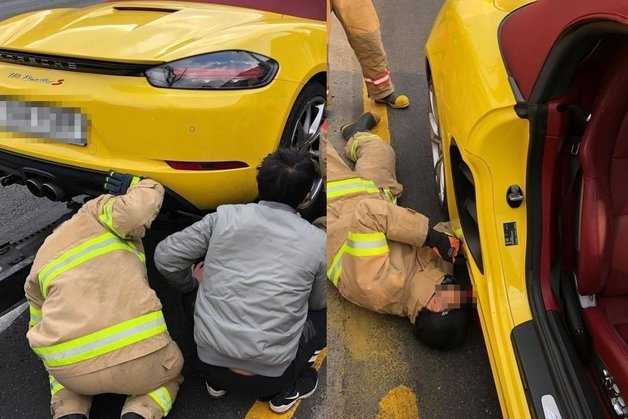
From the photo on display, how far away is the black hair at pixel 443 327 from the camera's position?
7.75ft

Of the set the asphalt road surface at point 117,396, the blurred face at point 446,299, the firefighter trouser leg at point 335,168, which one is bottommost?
the asphalt road surface at point 117,396

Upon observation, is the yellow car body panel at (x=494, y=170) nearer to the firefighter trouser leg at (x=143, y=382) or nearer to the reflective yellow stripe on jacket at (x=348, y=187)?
the reflective yellow stripe on jacket at (x=348, y=187)

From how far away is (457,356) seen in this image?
2445 millimetres

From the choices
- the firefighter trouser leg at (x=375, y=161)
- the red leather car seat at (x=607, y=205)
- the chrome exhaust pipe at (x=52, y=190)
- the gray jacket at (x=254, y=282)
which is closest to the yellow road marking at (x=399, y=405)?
the gray jacket at (x=254, y=282)

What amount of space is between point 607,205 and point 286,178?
42.7 inches

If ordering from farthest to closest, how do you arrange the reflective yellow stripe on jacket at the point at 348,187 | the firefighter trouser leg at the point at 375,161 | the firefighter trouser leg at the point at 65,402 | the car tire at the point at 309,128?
1. the firefighter trouser leg at the point at 375,161
2. the reflective yellow stripe on jacket at the point at 348,187
3. the car tire at the point at 309,128
4. the firefighter trouser leg at the point at 65,402

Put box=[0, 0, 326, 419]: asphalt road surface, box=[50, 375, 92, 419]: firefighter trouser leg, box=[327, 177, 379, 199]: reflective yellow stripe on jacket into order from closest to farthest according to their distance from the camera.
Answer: box=[50, 375, 92, 419]: firefighter trouser leg → box=[0, 0, 326, 419]: asphalt road surface → box=[327, 177, 379, 199]: reflective yellow stripe on jacket

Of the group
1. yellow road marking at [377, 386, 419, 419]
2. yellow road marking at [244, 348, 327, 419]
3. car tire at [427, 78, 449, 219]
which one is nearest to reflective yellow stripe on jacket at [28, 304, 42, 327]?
yellow road marking at [244, 348, 327, 419]

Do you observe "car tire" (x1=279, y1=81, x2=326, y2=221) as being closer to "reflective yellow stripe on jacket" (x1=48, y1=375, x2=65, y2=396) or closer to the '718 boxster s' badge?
the '718 boxster s' badge

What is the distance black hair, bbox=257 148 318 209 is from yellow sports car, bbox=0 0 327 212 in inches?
10.1

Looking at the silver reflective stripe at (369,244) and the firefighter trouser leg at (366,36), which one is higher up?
the firefighter trouser leg at (366,36)

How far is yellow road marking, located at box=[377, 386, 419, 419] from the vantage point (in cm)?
225

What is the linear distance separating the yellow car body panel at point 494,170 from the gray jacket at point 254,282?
1.99 feet

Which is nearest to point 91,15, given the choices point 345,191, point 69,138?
point 69,138
